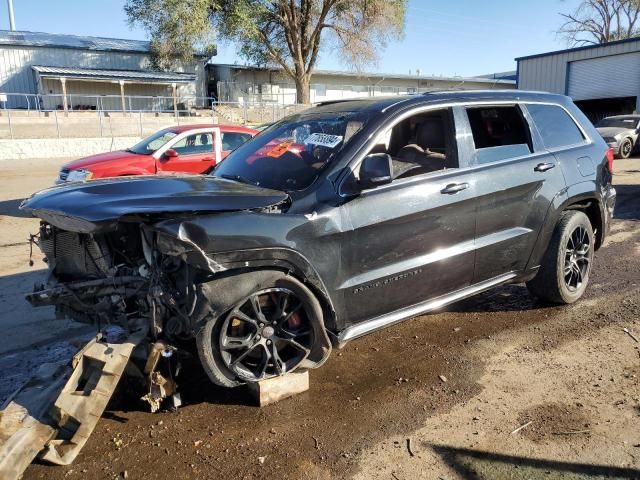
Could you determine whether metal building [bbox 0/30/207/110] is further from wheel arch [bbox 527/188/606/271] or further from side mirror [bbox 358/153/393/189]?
side mirror [bbox 358/153/393/189]

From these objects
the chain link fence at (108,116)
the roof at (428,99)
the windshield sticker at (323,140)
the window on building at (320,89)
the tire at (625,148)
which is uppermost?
the window on building at (320,89)

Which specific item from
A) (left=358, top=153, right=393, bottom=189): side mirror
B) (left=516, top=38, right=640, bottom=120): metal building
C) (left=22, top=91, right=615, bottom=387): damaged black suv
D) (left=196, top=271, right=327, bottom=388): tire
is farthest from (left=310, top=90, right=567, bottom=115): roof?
(left=516, top=38, right=640, bottom=120): metal building

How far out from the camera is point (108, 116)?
28.4 meters

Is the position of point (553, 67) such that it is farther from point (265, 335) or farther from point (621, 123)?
point (265, 335)

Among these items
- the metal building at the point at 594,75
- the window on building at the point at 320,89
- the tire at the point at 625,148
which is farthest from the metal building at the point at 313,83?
the tire at the point at 625,148

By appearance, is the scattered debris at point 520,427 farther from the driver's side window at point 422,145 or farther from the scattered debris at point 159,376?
the scattered debris at point 159,376

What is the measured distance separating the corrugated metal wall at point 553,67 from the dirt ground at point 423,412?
29607 millimetres

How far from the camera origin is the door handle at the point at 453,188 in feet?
13.0

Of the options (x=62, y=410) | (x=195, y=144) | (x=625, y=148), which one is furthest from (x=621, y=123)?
(x=62, y=410)

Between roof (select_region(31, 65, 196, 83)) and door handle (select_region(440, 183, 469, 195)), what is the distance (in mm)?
38298

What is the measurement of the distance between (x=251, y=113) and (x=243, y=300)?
104 ft

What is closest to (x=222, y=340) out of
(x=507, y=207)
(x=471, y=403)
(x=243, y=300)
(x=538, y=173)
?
(x=243, y=300)

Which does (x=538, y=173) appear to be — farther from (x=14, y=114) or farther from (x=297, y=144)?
(x=14, y=114)

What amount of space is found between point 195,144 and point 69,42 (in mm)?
38228
